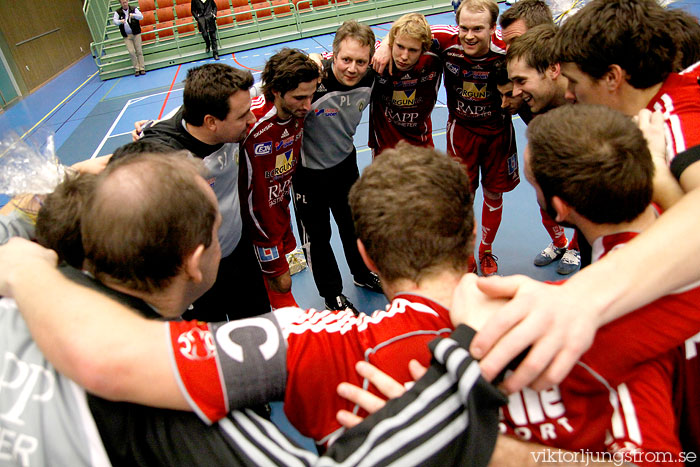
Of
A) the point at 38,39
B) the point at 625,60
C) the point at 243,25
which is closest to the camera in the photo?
the point at 625,60

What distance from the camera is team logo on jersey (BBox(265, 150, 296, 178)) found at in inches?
120

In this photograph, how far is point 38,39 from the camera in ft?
47.1

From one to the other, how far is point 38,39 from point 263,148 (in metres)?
16.4

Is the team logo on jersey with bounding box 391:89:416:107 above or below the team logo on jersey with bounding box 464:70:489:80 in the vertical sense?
below

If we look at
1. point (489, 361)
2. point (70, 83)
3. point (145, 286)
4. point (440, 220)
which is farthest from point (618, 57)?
point (70, 83)

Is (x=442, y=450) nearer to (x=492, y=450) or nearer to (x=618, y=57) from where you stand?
(x=492, y=450)

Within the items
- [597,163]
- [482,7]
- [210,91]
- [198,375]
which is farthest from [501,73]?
[198,375]

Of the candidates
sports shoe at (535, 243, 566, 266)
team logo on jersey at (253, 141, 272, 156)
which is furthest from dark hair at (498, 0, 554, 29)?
team logo on jersey at (253, 141, 272, 156)

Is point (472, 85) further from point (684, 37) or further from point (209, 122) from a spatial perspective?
point (209, 122)

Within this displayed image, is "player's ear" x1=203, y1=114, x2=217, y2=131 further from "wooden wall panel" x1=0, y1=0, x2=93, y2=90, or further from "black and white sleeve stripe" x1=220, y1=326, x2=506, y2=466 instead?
"wooden wall panel" x1=0, y1=0, x2=93, y2=90

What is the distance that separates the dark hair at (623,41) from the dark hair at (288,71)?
1.54 m

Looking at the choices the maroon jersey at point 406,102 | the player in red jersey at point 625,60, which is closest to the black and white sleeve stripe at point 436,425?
the player in red jersey at point 625,60

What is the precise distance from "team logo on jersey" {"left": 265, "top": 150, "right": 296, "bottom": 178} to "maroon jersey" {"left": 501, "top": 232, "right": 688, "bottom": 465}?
7.87 feet

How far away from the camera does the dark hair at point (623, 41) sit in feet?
5.28
